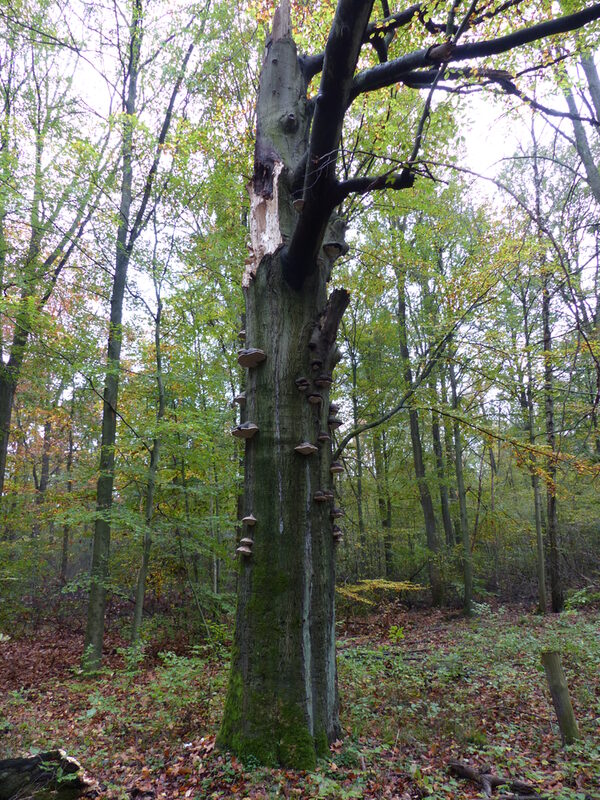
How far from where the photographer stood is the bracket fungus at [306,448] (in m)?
3.52

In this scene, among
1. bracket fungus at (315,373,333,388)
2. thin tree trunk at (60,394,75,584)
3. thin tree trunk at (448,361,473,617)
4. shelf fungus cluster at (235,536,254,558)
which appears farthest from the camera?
thin tree trunk at (60,394,75,584)

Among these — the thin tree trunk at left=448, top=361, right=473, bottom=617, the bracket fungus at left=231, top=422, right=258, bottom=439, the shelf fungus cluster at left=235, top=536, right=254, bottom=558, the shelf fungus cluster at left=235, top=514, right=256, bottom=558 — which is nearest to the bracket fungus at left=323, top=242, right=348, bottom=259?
the bracket fungus at left=231, top=422, right=258, bottom=439

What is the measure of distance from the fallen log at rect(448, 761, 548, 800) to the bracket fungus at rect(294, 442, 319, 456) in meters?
2.57

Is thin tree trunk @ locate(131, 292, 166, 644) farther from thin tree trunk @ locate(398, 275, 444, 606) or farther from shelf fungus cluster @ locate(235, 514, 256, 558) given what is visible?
thin tree trunk @ locate(398, 275, 444, 606)

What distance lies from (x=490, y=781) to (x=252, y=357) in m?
3.60

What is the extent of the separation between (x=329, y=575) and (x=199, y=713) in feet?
7.97

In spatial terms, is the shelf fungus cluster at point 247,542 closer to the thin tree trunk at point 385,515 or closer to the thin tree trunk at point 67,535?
the thin tree trunk at point 67,535

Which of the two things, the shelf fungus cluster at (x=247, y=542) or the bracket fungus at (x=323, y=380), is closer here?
the shelf fungus cluster at (x=247, y=542)

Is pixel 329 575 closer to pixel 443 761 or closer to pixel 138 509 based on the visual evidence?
pixel 443 761

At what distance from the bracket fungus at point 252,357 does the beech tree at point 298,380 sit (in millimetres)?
11

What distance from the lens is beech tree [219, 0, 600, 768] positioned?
3.07 m

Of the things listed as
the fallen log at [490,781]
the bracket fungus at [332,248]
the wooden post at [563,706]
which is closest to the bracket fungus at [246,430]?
the bracket fungus at [332,248]

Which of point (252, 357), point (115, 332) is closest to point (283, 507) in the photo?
point (252, 357)

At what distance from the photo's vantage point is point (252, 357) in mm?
3783
